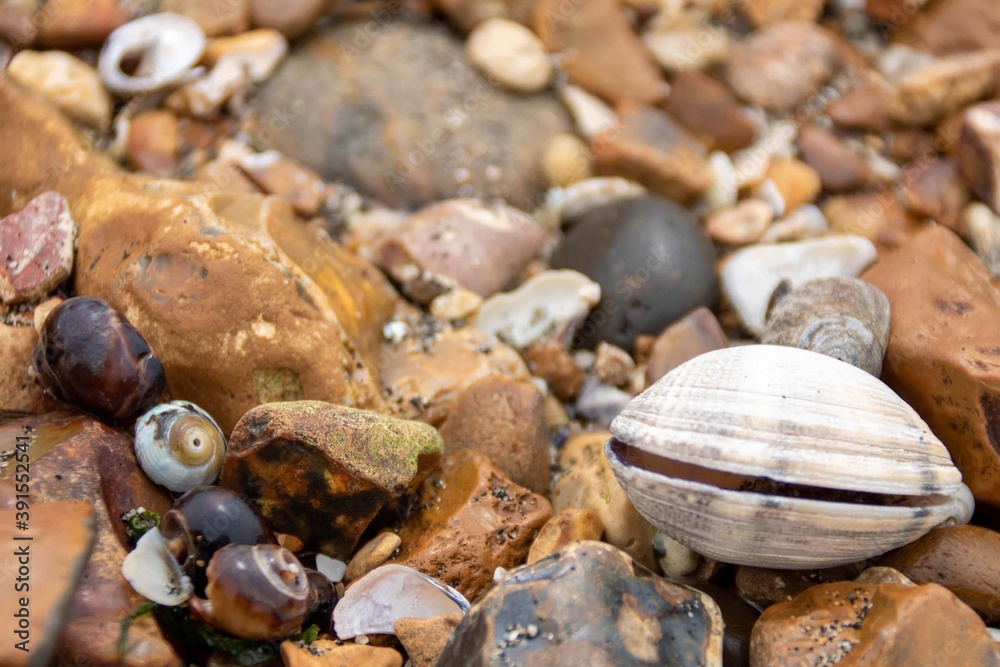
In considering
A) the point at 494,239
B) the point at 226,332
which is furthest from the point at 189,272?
the point at 494,239

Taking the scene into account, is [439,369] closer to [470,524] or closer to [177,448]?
[470,524]

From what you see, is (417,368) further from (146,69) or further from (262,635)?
(146,69)

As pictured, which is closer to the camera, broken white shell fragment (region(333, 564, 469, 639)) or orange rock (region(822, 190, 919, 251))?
broken white shell fragment (region(333, 564, 469, 639))

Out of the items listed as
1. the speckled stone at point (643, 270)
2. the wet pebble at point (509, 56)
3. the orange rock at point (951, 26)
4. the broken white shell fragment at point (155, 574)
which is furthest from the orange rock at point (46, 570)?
the orange rock at point (951, 26)

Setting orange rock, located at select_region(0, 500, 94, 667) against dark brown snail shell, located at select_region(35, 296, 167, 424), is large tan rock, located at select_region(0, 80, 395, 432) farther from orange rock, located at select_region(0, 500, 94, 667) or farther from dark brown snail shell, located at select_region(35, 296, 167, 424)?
orange rock, located at select_region(0, 500, 94, 667)

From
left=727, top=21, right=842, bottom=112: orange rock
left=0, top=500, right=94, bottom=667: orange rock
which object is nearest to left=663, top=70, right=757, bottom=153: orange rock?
left=727, top=21, right=842, bottom=112: orange rock

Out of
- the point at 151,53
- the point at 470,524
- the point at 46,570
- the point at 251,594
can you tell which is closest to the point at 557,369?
the point at 470,524

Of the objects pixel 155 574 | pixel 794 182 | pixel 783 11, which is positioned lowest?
pixel 155 574
